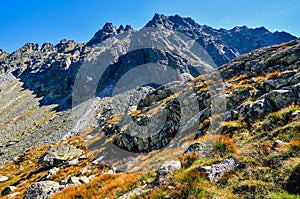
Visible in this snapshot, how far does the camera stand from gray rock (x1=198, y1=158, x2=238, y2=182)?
9.07 meters

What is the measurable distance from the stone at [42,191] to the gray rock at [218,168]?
1413 centimetres

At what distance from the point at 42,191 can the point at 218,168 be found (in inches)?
616

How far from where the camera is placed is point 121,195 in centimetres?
1124

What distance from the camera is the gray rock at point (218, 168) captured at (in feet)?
29.8

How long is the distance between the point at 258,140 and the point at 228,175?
3617 millimetres

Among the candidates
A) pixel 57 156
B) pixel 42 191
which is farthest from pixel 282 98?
pixel 57 156

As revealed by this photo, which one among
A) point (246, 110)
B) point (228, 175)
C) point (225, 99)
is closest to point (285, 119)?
point (246, 110)

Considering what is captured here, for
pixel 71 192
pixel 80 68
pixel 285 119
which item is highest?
pixel 80 68

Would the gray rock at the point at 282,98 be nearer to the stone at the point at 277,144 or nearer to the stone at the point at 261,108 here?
the stone at the point at 261,108

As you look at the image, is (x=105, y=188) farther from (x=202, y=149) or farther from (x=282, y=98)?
(x=282, y=98)

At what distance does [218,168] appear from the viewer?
373 inches

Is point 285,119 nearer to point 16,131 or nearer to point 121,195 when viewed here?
point 121,195

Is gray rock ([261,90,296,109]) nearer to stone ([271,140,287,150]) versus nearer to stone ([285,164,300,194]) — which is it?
stone ([271,140,287,150])

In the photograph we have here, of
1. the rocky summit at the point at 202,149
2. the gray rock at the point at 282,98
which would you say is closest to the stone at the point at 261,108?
the rocky summit at the point at 202,149
